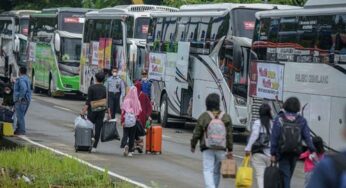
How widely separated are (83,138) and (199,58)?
886 centimetres

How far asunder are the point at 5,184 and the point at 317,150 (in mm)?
4409

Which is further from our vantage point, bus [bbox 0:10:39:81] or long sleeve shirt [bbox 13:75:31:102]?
bus [bbox 0:10:39:81]

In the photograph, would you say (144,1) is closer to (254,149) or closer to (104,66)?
(104,66)

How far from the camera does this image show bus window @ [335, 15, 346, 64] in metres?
19.3

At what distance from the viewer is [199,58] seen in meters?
28.0

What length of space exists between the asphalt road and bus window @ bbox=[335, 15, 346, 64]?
97.2 inches

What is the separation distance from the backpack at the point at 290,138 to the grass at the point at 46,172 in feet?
8.01

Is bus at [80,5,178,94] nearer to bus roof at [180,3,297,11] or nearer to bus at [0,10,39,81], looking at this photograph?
bus roof at [180,3,297,11]

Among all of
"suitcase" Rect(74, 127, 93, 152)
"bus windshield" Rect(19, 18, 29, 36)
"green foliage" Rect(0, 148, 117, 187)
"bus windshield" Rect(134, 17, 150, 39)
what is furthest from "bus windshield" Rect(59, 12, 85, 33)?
"green foliage" Rect(0, 148, 117, 187)

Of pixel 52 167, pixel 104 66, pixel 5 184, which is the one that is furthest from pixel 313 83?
pixel 104 66

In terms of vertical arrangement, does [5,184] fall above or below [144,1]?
below

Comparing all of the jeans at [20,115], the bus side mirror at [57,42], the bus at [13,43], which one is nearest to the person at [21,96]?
the jeans at [20,115]

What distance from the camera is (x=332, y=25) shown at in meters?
19.8

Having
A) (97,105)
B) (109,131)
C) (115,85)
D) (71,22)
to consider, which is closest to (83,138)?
(109,131)
